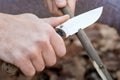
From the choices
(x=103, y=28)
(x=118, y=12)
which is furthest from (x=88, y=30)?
(x=118, y=12)

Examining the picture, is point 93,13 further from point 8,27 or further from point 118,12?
point 118,12

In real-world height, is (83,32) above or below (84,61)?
above

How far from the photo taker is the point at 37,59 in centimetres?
48

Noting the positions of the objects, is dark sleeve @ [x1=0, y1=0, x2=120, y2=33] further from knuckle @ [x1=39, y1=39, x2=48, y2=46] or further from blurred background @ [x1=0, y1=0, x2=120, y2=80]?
knuckle @ [x1=39, y1=39, x2=48, y2=46]

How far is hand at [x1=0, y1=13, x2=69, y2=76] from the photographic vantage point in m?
0.47

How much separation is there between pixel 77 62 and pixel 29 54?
0.17 m

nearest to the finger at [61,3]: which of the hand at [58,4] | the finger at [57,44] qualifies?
the hand at [58,4]

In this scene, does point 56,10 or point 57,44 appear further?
point 56,10

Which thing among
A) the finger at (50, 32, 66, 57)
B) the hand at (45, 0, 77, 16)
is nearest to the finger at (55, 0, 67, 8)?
the hand at (45, 0, 77, 16)

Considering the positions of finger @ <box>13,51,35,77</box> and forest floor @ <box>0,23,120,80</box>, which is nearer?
finger @ <box>13,51,35,77</box>

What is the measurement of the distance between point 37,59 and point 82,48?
0.17 metres

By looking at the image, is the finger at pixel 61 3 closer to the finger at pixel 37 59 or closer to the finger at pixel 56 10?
the finger at pixel 56 10

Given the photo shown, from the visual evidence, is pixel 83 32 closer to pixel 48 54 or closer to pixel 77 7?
pixel 48 54

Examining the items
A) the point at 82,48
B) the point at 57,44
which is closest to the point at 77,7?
the point at 82,48
